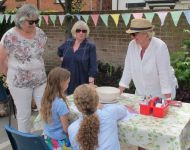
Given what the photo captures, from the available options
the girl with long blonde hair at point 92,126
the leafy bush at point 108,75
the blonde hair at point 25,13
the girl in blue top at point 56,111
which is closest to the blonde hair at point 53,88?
the girl in blue top at point 56,111

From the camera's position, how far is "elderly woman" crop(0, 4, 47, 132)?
3.96m

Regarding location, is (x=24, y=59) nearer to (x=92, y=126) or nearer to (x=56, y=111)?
(x=56, y=111)

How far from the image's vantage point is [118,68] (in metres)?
7.64

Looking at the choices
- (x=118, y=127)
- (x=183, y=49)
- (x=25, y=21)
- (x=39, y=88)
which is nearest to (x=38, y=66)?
(x=39, y=88)

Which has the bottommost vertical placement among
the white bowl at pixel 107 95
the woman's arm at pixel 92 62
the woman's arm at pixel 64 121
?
the woman's arm at pixel 64 121

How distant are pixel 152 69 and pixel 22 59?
5.02 ft

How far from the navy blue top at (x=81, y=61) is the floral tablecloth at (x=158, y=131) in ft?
5.43

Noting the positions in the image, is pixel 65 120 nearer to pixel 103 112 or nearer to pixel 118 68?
pixel 103 112

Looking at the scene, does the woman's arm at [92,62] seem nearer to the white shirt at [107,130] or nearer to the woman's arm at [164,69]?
the woman's arm at [164,69]

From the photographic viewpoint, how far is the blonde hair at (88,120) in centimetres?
269

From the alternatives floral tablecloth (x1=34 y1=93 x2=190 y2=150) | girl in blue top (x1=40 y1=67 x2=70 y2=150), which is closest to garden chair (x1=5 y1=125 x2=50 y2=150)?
girl in blue top (x1=40 y1=67 x2=70 y2=150)

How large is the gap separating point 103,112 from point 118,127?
0.94 feet

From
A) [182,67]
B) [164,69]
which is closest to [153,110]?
[164,69]

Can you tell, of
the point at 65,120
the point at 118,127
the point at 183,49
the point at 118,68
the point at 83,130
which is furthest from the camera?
the point at 118,68
